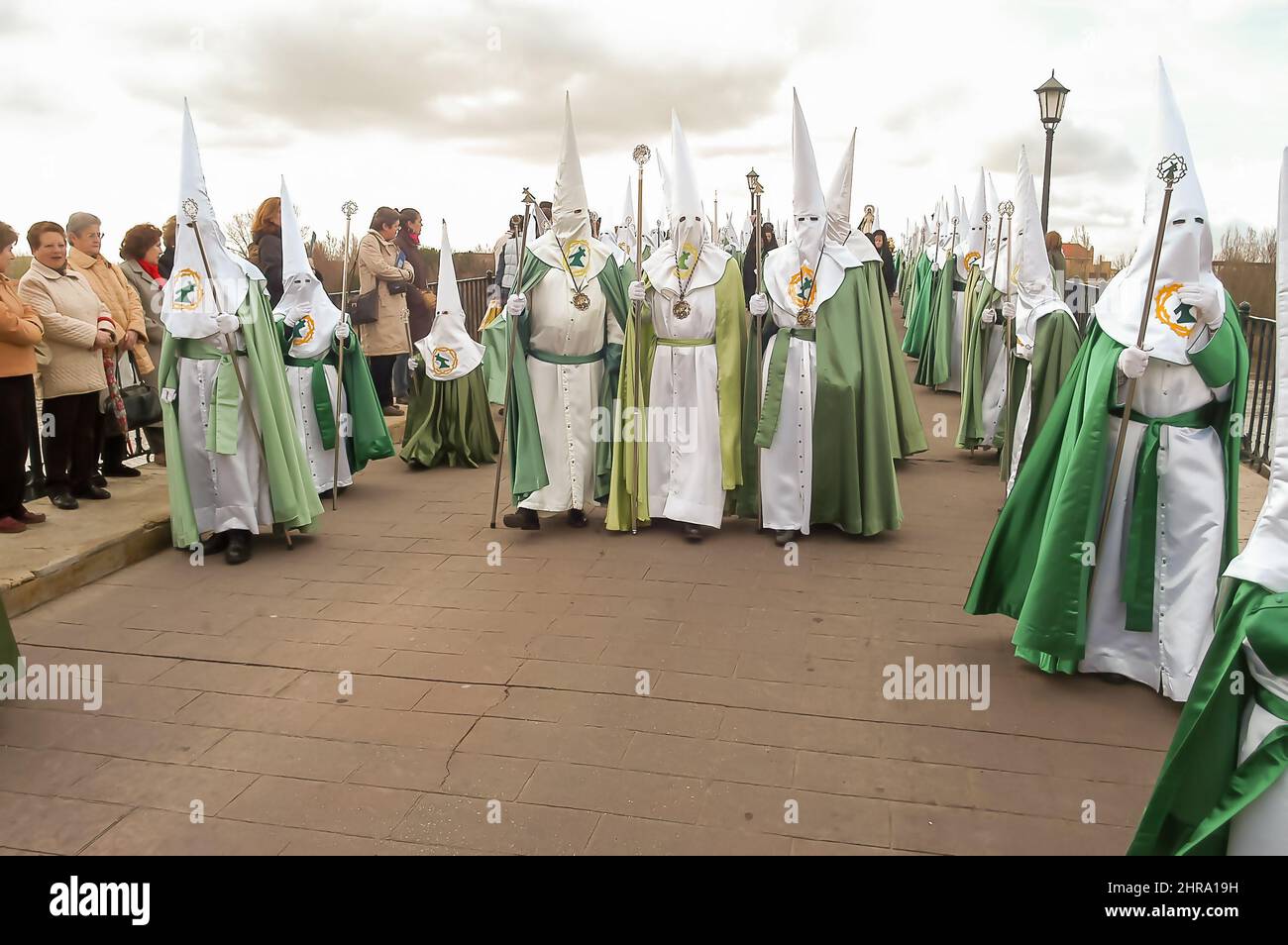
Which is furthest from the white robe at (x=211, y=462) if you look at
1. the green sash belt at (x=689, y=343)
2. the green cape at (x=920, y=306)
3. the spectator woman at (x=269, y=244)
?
the green cape at (x=920, y=306)

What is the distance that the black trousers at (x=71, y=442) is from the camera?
20.6 ft

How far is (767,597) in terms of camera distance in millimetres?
5254

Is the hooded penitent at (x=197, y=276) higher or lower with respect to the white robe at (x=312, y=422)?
higher

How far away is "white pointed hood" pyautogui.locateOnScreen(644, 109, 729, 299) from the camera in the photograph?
247 inches

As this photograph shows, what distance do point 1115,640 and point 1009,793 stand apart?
4.00 ft

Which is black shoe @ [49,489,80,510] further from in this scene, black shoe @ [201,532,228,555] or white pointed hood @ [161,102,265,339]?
white pointed hood @ [161,102,265,339]

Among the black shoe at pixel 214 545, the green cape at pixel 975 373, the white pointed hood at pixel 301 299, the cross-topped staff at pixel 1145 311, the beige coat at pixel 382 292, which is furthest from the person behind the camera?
the beige coat at pixel 382 292

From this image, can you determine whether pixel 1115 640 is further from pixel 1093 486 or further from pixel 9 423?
pixel 9 423

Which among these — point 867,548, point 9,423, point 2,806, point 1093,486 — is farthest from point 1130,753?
point 9,423

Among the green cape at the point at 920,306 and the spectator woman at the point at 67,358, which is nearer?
the spectator woman at the point at 67,358

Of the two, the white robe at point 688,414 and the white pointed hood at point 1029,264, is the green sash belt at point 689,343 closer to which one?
the white robe at point 688,414

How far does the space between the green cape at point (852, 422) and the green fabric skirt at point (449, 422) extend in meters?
3.40
